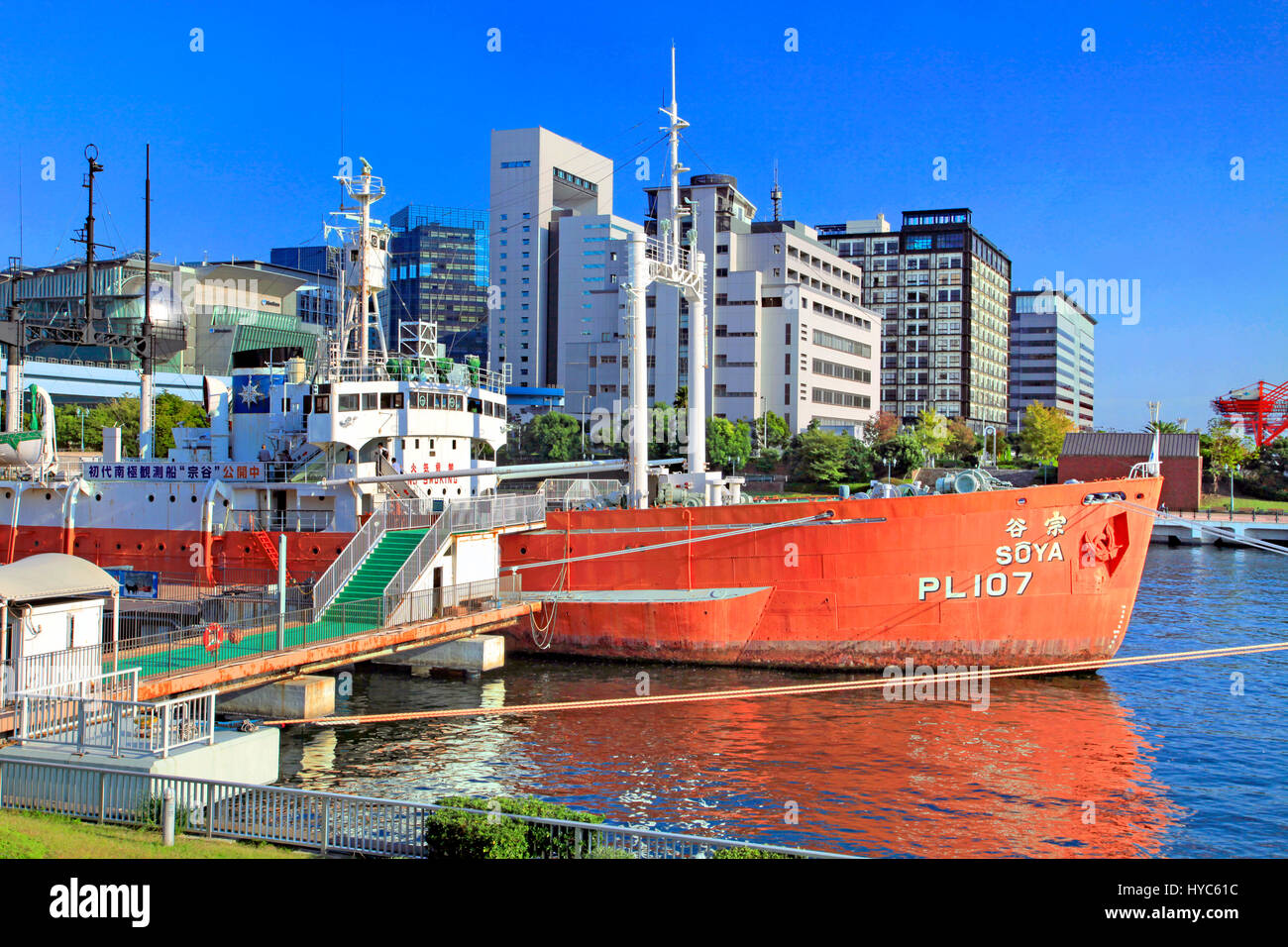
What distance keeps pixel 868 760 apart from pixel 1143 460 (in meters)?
65.0

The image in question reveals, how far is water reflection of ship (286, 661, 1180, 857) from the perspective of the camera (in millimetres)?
15352

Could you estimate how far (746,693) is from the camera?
22.3 metres

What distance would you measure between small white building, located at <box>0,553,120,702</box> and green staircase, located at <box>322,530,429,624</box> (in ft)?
24.3

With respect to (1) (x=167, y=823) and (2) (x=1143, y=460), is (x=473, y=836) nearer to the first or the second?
(1) (x=167, y=823)

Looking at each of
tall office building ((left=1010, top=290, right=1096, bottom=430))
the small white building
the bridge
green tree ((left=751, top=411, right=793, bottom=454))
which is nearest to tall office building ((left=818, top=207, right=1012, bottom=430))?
tall office building ((left=1010, top=290, right=1096, bottom=430))

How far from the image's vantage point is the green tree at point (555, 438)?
287 ft

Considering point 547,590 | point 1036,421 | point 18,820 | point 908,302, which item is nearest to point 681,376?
point 1036,421

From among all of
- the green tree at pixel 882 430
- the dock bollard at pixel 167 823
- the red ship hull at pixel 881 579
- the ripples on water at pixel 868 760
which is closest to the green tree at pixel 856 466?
the green tree at pixel 882 430

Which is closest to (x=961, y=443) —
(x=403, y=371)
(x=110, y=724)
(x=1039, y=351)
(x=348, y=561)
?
(x=1039, y=351)

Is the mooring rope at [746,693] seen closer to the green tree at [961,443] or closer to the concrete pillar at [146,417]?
the concrete pillar at [146,417]

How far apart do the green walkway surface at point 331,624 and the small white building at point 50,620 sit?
1.06 m

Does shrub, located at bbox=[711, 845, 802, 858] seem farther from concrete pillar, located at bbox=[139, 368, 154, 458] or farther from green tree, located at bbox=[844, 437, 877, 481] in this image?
green tree, located at bbox=[844, 437, 877, 481]
